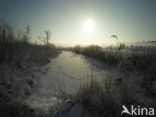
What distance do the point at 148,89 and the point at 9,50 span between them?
534 cm

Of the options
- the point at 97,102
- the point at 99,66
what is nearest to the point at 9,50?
the point at 99,66

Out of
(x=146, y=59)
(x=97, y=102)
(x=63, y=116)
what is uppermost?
(x=146, y=59)

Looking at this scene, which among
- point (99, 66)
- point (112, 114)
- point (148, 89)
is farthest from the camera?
point (99, 66)

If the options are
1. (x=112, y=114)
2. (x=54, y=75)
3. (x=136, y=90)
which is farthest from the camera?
(x=54, y=75)

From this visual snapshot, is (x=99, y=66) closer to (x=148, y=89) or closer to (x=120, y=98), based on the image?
(x=148, y=89)

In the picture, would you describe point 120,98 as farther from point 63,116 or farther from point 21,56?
point 21,56

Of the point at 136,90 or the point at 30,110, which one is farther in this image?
the point at 136,90

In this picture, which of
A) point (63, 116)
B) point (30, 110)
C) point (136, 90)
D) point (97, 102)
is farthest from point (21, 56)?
point (136, 90)

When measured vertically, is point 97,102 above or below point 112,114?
above

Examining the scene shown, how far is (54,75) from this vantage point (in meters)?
4.43

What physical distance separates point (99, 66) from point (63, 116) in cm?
365

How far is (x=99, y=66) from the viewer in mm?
5293

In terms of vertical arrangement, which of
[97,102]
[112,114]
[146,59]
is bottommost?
[112,114]

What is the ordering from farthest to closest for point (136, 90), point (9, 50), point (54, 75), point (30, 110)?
point (9, 50)
point (54, 75)
point (136, 90)
point (30, 110)
